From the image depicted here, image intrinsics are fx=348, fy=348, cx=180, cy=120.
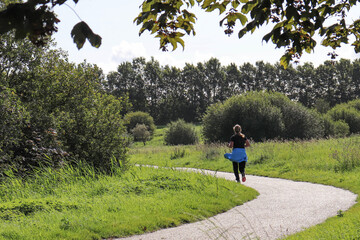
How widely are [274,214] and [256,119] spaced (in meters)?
28.8

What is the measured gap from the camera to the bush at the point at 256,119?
35625 millimetres

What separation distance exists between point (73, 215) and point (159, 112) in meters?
84.4

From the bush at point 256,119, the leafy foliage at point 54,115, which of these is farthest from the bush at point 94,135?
the bush at point 256,119

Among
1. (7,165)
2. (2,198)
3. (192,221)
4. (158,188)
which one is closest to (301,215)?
(192,221)

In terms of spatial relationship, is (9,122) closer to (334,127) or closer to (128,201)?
(128,201)

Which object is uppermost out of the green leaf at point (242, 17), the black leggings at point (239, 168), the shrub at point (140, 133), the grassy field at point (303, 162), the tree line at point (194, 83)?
the tree line at point (194, 83)

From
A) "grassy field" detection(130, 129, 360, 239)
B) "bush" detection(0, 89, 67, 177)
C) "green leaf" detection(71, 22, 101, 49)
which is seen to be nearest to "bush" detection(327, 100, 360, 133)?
"grassy field" detection(130, 129, 360, 239)

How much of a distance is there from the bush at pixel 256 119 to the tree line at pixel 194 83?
50.6m

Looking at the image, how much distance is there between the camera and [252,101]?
121ft

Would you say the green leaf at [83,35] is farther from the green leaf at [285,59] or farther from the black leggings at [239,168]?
the black leggings at [239,168]

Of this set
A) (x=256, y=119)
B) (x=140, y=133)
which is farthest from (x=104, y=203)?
(x=140, y=133)

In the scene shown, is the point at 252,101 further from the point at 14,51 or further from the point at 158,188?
the point at 158,188

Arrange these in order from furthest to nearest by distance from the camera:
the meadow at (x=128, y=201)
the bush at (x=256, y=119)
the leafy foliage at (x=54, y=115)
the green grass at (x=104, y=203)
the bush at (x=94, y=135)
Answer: the bush at (x=256, y=119), the bush at (x=94, y=135), the leafy foliage at (x=54, y=115), the green grass at (x=104, y=203), the meadow at (x=128, y=201)

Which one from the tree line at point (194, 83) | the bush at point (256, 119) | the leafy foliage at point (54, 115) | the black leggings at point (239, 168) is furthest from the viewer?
the tree line at point (194, 83)
